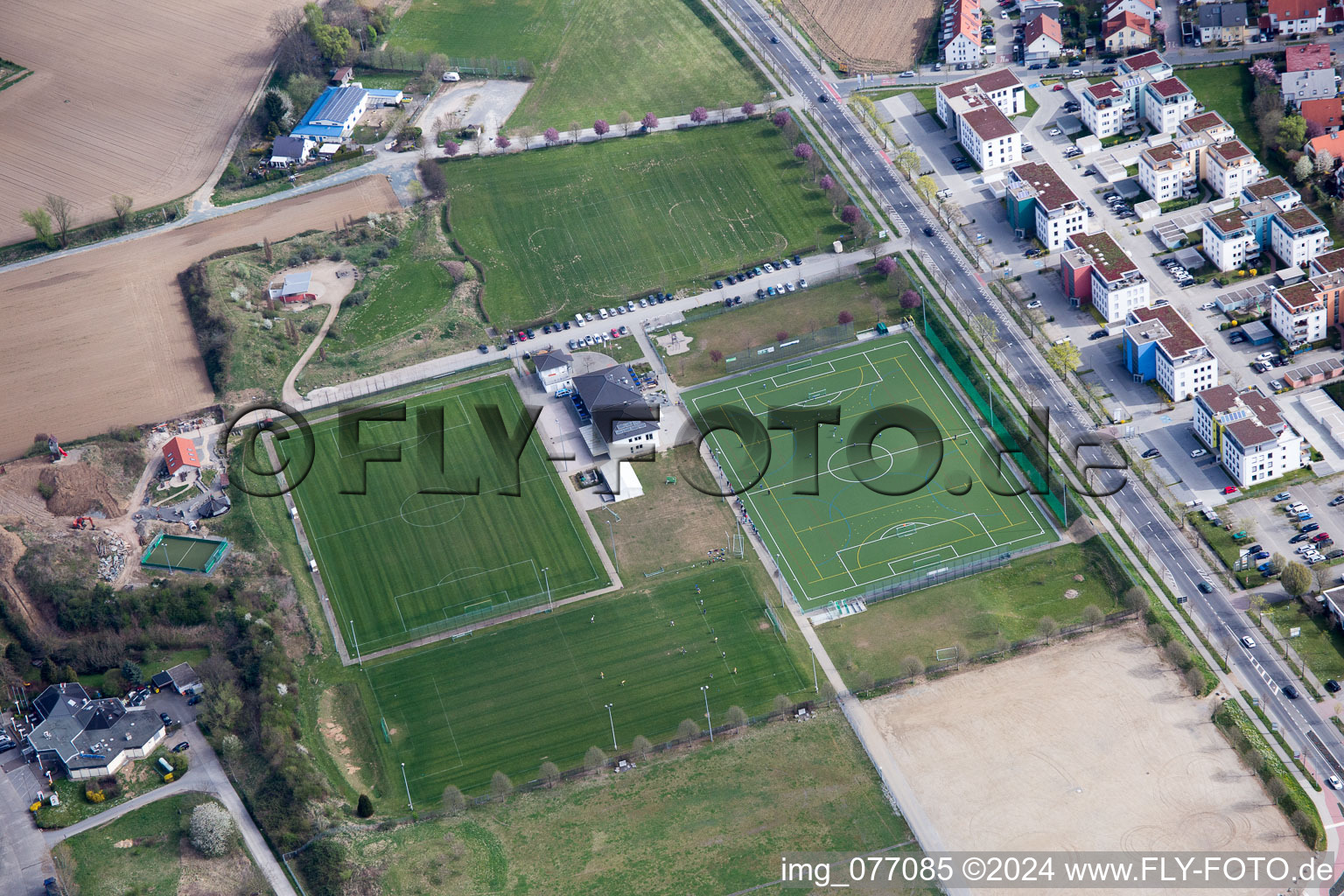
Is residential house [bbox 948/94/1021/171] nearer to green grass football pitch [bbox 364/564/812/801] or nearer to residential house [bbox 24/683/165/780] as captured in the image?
green grass football pitch [bbox 364/564/812/801]

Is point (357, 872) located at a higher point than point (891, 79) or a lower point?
lower

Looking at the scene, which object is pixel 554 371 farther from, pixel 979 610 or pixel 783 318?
pixel 979 610

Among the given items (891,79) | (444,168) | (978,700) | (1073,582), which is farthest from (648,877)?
(891,79)

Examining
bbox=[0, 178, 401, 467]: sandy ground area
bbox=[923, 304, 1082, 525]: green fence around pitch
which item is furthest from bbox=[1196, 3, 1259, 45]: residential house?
bbox=[0, 178, 401, 467]: sandy ground area

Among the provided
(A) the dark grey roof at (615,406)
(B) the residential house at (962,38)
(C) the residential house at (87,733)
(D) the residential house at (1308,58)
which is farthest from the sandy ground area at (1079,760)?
(B) the residential house at (962,38)

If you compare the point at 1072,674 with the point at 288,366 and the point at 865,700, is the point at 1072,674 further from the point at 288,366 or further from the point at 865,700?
the point at 288,366

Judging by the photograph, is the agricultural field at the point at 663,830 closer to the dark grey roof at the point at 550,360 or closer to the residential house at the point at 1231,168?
the dark grey roof at the point at 550,360
